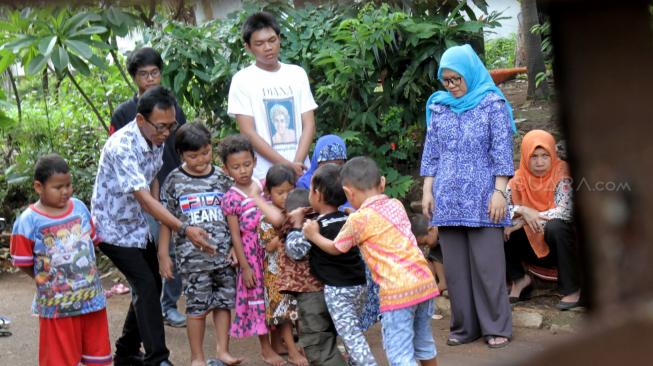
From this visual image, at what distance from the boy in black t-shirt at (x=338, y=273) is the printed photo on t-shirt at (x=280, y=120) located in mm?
861

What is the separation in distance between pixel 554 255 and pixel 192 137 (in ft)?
7.97

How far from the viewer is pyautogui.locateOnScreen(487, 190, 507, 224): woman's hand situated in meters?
4.72

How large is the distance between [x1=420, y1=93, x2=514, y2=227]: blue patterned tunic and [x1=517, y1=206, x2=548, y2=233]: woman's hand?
54cm

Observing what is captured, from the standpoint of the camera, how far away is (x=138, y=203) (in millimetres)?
4395

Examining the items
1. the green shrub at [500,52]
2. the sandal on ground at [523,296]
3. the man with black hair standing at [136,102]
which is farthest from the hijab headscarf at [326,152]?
the green shrub at [500,52]

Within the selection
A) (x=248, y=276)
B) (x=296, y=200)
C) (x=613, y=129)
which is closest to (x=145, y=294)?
(x=248, y=276)

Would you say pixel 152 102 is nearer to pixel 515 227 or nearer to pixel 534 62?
pixel 515 227

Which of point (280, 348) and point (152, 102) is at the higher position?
point (152, 102)

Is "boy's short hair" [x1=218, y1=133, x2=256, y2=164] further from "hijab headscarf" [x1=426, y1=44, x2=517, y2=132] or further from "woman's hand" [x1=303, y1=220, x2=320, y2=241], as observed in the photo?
"hijab headscarf" [x1=426, y1=44, x2=517, y2=132]

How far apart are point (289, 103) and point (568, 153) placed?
4093mm

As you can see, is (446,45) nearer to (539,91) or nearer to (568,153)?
(539,91)

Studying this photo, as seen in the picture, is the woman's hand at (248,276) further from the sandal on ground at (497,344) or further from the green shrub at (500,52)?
the green shrub at (500,52)

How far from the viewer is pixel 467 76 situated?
186 inches

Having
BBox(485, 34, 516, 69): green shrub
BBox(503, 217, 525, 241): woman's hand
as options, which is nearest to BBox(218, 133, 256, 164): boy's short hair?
BBox(503, 217, 525, 241): woman's hand
